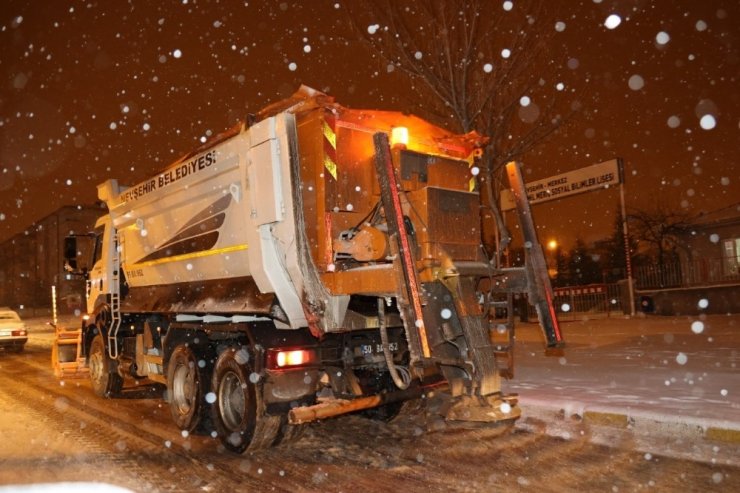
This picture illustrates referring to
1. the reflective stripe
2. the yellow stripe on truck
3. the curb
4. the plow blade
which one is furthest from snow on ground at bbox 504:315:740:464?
the plow blade

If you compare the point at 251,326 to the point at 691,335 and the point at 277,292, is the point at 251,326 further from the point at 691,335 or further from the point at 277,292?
the point at 691,335

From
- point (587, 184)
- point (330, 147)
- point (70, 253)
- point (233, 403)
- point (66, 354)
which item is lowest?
point (233, 403)

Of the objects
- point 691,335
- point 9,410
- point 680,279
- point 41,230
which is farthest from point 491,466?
point 41,230

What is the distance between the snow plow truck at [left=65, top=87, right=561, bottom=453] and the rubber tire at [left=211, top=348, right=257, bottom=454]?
2 cm

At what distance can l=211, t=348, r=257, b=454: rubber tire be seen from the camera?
615 centimetres

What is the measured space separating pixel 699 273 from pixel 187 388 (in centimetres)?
2006

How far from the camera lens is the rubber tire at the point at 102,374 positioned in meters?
9.98

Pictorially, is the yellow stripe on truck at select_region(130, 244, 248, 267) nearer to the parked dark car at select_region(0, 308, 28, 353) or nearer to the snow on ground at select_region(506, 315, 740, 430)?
the snow on ground at select_region(506, 315, 740, 430)

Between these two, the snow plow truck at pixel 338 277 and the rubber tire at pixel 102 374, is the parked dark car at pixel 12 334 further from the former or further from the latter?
the snow plow truck at pixel 338 277

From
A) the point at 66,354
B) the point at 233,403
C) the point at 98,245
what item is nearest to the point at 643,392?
the point at 233,403

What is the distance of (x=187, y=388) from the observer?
744 cm

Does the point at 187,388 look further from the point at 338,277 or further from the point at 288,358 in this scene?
the point at 338,277

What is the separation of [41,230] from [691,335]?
62.8m

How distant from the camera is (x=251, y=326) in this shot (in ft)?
20.5
